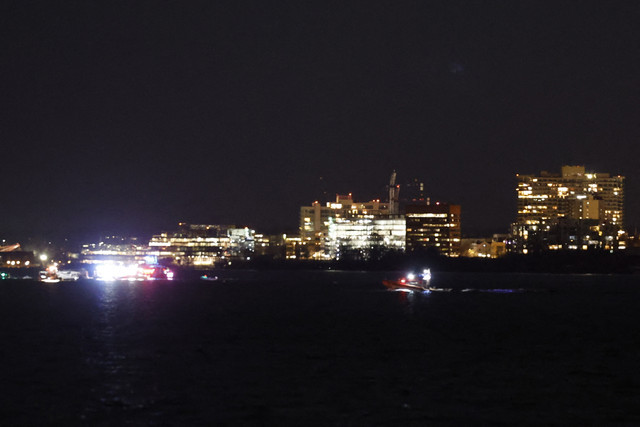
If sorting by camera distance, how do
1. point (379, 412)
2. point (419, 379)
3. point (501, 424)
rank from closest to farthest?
point (501, 424)
point (379, 412)
point (419, 379)

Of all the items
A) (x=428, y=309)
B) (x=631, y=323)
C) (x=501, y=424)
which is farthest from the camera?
(x=428, y=309)

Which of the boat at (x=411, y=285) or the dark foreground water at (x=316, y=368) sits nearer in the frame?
the dark foreground water at (x=316, y=368)

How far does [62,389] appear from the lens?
35.1 metres

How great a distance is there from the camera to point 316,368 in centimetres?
4222

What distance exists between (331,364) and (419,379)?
6339mm

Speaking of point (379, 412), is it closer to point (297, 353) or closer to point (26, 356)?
point (297, 353)

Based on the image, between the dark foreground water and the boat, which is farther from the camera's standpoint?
the boat

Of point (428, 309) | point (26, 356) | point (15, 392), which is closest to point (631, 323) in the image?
point (428, 309)

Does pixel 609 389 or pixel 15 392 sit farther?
pixel 609 389

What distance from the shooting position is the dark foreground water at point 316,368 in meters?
30.5

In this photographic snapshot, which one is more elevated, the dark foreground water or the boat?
the boat

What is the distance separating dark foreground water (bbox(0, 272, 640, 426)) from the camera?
30531mm

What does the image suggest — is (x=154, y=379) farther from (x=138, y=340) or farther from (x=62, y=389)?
(x=138, y=340)

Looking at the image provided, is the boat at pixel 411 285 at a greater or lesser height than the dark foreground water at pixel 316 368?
greater
